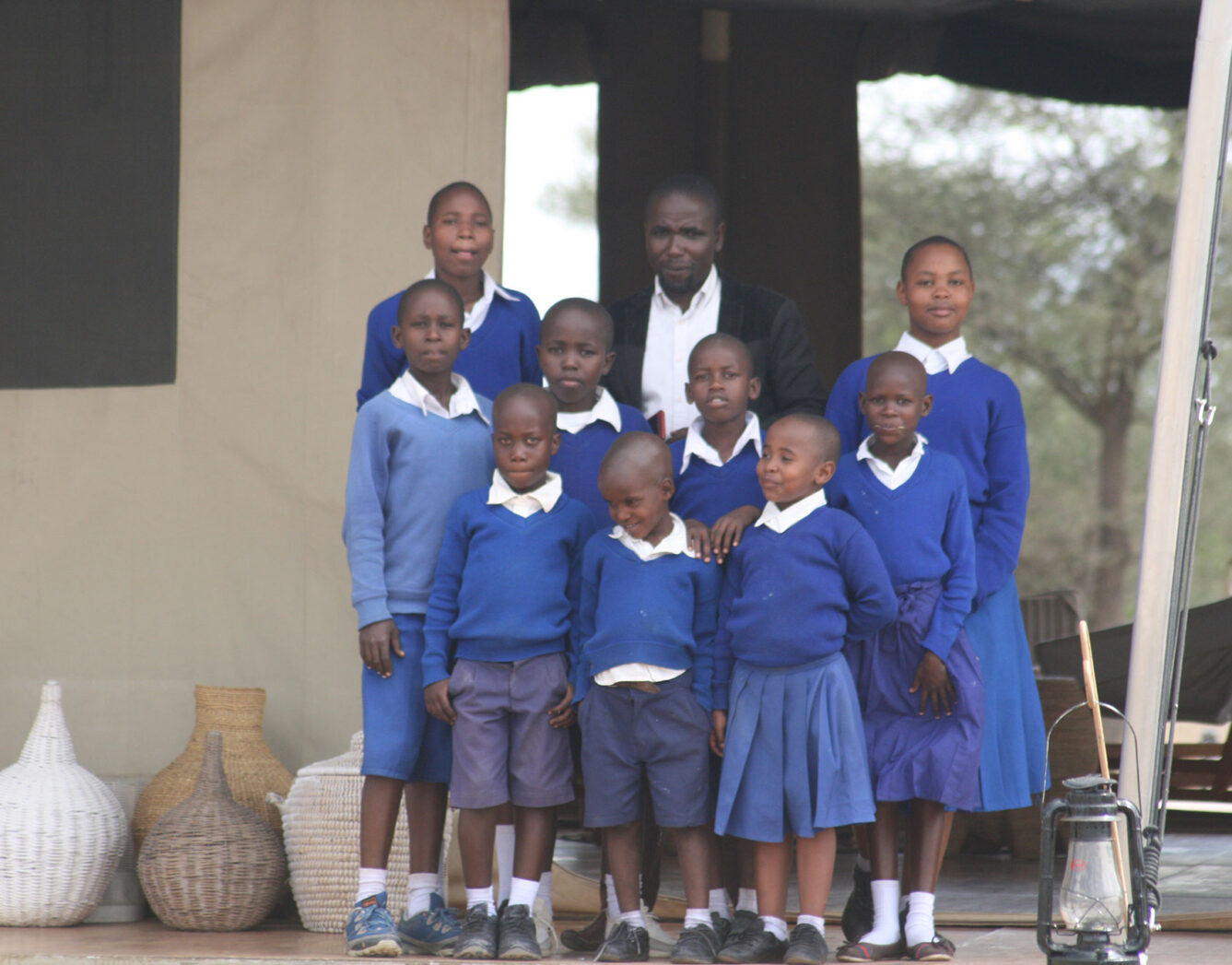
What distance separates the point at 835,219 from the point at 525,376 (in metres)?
3.85

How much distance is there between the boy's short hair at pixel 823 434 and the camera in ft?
11.4

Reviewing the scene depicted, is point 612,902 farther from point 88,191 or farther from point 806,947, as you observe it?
point 88,191

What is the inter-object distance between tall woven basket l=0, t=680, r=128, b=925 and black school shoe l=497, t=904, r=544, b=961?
1.32 m

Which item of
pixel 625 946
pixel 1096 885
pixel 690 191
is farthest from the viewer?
pixel 690 191

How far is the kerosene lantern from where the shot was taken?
2842 millimetres

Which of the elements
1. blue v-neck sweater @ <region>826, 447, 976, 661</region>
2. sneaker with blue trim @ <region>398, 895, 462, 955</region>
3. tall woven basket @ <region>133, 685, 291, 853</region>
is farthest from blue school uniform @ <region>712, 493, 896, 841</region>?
tall woven basket @ <region>133, 685, 291, 853</region>

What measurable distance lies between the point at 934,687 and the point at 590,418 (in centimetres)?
96

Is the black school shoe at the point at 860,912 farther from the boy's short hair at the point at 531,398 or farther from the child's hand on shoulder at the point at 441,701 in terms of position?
the boy's short hair at the point at 531,398

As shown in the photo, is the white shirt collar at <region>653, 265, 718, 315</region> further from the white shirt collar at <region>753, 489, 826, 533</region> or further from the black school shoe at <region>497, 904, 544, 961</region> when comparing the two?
the black school shoe at <region>497, 904, 544, 961</region>

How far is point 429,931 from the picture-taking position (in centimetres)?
360

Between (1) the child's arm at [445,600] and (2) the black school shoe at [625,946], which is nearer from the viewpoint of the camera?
(2) the black school shoe at [625,946]

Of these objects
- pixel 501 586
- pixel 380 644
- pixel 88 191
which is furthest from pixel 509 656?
pixel 88 191

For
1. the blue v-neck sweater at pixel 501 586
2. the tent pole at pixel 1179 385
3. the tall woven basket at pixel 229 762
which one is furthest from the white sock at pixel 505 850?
the tent pole at pixel 1179 385

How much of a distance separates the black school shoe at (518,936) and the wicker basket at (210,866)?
0.96m
